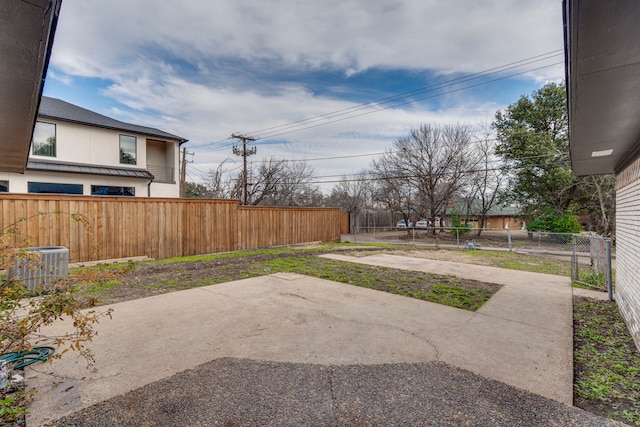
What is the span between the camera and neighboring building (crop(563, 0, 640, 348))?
1.50 meters

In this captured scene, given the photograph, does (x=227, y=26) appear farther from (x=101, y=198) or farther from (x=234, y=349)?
(x=234, y=349)

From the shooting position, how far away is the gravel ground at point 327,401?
211 cm

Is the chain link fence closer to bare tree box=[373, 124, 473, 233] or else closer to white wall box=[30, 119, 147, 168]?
bare tree box=[373, 124, 473, 233]

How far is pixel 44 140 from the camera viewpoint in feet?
42.0

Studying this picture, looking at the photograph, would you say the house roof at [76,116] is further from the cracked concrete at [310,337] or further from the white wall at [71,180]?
the cracked concrete at [310,337]

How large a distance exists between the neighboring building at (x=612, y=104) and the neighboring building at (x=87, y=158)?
15667 mm

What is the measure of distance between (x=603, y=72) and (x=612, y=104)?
0.79 m

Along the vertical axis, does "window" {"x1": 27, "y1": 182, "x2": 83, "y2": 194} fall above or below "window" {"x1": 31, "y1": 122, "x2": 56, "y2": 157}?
below

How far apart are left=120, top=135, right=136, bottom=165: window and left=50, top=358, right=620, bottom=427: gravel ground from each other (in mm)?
15558

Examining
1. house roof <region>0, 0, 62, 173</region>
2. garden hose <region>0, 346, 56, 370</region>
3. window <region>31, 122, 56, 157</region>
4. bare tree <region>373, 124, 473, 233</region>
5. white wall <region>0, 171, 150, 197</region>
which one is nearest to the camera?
house roof <region>0, 0, 62, 173</region>

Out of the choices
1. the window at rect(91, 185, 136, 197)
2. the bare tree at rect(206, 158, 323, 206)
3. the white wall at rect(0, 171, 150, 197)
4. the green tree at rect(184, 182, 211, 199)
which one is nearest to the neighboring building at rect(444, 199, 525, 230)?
the bare tree at rect(206, 158, 323, 206)

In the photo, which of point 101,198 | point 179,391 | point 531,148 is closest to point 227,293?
point 179,391

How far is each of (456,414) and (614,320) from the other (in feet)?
13.2

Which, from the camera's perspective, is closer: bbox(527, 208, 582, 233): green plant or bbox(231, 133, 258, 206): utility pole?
bbox(527, 208, 582, 233): green plant
